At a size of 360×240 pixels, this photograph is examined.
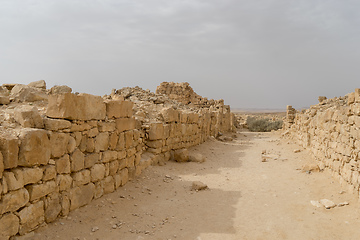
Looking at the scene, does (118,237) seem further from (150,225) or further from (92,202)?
(92,202)

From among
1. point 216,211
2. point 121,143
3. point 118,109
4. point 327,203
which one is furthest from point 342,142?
point 118,109

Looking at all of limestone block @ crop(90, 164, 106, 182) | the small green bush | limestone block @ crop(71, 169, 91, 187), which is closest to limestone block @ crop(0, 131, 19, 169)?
limestone block @ crop(71, 169, 91, 187)

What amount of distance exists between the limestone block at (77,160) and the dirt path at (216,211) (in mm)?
736

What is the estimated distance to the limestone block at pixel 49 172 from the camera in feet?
12.3

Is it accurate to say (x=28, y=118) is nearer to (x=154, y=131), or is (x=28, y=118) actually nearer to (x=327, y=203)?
(x=154, y=131)

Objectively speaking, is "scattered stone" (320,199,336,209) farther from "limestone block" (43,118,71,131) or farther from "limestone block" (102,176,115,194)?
"limestone block" (43,118,71,131)

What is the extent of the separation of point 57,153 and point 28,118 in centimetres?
67

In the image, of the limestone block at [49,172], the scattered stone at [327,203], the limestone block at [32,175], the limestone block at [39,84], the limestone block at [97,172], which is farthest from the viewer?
the limestone block at [39,84]

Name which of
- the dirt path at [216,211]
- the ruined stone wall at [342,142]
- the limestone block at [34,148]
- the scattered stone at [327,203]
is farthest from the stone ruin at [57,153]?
the ruined stone wall at [342,142]

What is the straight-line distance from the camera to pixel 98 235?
13.1 ft

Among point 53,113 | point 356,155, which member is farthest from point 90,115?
point 356,155

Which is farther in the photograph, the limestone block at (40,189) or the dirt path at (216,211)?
the dirt path at (216,211)

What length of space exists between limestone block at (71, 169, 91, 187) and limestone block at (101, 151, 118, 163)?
1.68ft

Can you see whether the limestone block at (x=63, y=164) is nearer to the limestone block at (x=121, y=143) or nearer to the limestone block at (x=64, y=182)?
the limestone block at (x=64, y=182)
